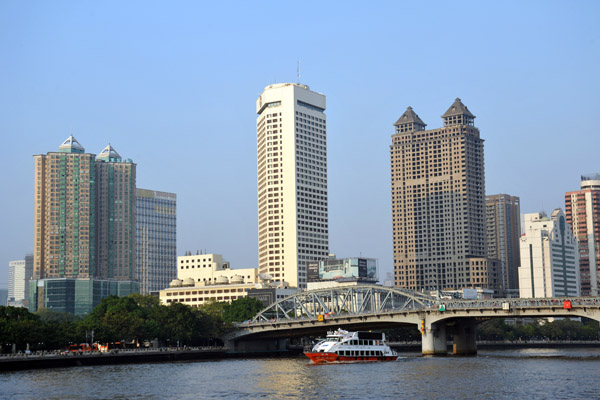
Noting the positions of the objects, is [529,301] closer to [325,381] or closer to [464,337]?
[464,337]

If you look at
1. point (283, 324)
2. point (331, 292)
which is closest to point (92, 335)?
point (283, 324)

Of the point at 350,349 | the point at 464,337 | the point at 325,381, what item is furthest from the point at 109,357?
the point at 464,337

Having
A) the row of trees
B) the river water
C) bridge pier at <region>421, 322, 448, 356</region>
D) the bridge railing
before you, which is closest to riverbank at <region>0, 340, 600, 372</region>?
the row of trees

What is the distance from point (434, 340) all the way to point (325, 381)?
5903 centimetres

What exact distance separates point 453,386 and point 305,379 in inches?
857

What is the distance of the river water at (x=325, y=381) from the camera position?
92938mm

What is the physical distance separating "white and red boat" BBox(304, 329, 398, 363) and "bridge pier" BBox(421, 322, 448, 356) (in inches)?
332

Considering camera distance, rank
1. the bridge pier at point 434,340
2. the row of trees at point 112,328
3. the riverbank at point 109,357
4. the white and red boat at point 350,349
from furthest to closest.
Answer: the bridge pier at point 434,340, the row of trees at point 112,328, the white and red boat at point 350,349, the riverbank at point 109,357

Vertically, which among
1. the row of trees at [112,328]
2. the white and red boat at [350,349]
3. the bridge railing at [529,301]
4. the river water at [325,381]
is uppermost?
the bridge railing at [529,301]

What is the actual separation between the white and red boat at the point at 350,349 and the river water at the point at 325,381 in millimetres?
7337

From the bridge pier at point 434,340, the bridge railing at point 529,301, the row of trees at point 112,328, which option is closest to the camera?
the bridge railing at point 529,301

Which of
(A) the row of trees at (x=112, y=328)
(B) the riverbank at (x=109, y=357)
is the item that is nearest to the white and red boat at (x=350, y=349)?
(B) the riverbank at (x=109, y=357)

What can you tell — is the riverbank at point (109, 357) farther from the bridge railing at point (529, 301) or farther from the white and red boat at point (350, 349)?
the bridge railing at point (529, 301)

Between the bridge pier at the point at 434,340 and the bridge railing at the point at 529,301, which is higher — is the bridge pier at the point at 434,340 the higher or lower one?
the lower one
